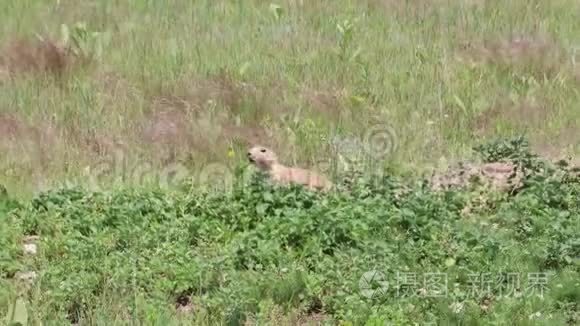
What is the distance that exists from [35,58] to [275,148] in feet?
9.27

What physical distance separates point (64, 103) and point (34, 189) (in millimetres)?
1730

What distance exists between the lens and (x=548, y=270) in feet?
16.4

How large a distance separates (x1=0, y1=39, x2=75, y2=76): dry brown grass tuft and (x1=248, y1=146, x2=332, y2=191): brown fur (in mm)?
2822

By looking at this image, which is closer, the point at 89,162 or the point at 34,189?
the point at 34,189

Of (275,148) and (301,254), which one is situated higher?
(301,254)

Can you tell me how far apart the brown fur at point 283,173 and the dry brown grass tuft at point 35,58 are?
282 cm

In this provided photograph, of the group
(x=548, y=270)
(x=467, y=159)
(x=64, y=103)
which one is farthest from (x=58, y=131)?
(x=548, y=270)

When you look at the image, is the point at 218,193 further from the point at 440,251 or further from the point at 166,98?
the point at 166,98

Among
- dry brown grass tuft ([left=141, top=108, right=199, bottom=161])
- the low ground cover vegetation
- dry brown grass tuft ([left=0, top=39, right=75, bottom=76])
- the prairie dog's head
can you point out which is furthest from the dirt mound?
dry brown grass tuft ([left=0, top=39, right=75, bottom=76])

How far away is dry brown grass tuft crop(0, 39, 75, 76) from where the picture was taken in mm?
8703

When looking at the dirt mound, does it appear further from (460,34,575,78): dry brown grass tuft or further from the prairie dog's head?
(460,34,575,78): dry brown grass tuft

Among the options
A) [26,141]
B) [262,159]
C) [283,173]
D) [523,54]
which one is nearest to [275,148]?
[262,159]

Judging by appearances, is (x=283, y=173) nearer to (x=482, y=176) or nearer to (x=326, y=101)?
(x=482, y=176)

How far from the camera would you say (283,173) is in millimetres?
6523
